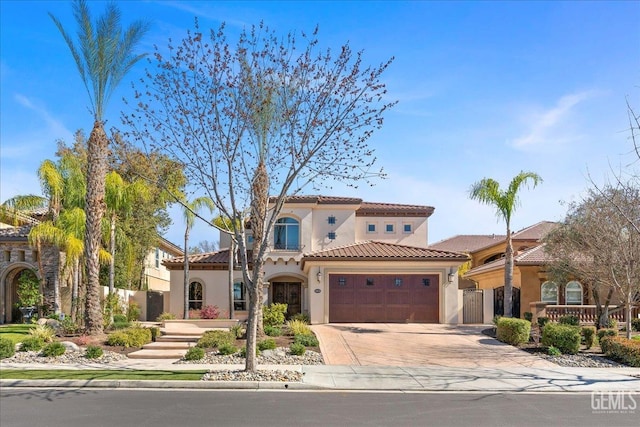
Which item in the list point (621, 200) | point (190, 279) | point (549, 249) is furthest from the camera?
point (190, 279)

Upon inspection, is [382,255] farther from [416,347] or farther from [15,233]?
[15,233]

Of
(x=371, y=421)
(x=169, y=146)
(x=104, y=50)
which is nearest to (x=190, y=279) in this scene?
(x=104, y=50)

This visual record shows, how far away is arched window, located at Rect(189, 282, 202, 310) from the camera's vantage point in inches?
1292

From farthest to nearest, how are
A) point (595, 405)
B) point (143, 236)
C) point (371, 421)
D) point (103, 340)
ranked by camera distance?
point (143, 236) → point (103, 340) → point (595, 405) → point (371, 421)

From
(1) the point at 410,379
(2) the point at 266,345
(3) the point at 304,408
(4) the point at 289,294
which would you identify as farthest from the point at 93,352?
(4) the point at 289,294

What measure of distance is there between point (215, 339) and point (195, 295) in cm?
1420

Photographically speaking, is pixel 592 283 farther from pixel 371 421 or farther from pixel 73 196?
pixel 73 196

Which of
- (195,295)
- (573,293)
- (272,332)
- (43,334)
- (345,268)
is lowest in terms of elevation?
(272,332)

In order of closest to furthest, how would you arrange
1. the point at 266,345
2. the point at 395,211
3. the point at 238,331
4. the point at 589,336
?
1. the point at 266,345
2. the point at 589,336
3. the point at 238,331
4. the point at 395,211

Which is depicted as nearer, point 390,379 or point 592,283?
point 390,379

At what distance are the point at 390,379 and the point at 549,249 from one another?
1385cm

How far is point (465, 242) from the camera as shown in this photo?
5019 cm

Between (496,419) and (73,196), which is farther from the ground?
(73,196)

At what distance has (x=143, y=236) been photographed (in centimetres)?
3753
